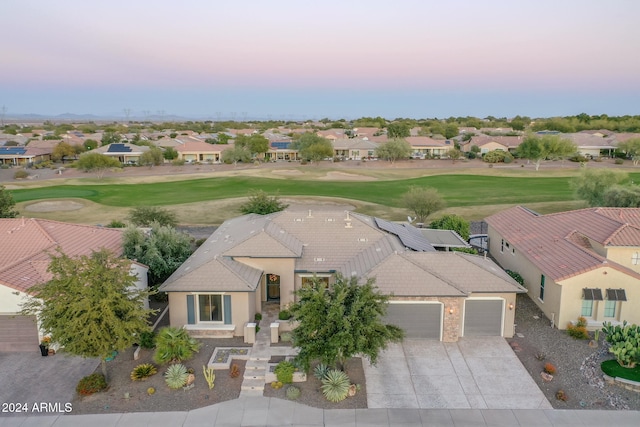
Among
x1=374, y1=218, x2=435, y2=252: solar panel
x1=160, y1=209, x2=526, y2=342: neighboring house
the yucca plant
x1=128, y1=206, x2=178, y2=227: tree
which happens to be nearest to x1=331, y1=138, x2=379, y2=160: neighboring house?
x1=128, y1=206, x2=178, y2=227: tree

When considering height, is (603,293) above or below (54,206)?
above

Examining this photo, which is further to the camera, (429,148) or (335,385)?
(429,148)

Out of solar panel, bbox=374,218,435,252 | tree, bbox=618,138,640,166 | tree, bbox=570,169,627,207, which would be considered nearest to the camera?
solar panel, bbox=374,218,435,252

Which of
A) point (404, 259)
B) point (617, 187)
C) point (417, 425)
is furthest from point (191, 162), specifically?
point (417, 425)

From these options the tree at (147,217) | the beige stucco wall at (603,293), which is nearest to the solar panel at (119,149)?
the tree at (147,217)

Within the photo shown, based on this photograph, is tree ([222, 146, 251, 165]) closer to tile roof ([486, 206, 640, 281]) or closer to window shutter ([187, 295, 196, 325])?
tile roof ([486, 206, 640, 281])

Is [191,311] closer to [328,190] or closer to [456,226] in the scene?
[456,226]

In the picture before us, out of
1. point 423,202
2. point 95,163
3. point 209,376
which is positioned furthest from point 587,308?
point 95,163
